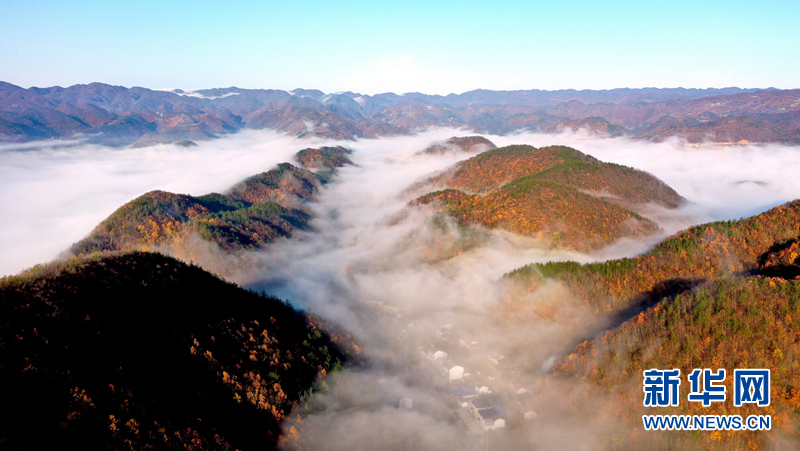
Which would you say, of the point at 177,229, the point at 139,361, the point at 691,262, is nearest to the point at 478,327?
the point at 691,262

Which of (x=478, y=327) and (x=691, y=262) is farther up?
(x=691, y=262)

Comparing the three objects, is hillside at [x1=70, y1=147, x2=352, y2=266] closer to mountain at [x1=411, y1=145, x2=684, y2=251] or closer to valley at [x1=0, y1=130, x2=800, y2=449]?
valley at [x1=0, y1=130, x2=800, y2=449]

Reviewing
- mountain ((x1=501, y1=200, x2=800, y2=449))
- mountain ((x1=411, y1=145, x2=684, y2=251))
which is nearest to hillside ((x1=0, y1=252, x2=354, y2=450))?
mountain ((x1=501, y1=200, x2=800, y2=449))

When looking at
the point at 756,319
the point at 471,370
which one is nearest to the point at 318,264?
the point at 471,370

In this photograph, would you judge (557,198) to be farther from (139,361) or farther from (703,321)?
(139,361)

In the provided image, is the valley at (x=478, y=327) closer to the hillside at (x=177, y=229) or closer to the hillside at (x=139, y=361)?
the hillside at (x=139, y=361)

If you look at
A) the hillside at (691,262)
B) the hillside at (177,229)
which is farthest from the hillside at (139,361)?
the hillside at (177,229)

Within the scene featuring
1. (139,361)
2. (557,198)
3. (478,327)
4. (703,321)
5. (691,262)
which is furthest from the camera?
(557,198)

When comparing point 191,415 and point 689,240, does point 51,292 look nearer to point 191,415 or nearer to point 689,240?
point 191,415
